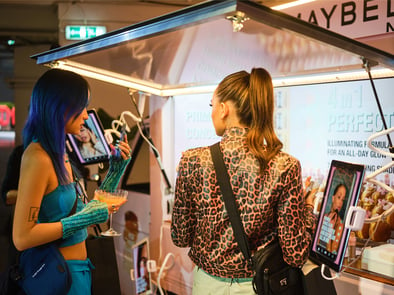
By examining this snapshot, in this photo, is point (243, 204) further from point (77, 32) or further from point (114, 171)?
point (77, 32)

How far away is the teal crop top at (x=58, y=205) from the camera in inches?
66.7

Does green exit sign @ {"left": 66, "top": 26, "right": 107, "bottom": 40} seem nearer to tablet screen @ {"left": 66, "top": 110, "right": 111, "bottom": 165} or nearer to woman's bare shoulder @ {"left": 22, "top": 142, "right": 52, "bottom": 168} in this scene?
tablet screen @ {"left": 66, "top": 110, "right": 111, "bottom": 165}

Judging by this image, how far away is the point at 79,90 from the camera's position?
A: 1.76m

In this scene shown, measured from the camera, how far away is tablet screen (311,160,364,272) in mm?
1675

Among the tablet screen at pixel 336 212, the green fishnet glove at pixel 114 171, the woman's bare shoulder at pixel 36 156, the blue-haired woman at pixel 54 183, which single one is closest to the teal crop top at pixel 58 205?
the blue-haired woman at pixel 54 183

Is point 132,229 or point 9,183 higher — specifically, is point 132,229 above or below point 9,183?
below

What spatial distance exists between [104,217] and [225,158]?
542mm

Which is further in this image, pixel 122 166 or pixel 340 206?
pixel 122 166

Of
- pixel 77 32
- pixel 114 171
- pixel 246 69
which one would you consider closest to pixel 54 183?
pixel 114 171

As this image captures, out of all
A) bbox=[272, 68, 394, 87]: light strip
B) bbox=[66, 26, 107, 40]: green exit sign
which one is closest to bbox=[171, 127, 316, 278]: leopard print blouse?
bbox=[272, 68, 394, 87]: light strip

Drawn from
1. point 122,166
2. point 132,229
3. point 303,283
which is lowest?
point 132,229

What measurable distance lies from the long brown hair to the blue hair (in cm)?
58

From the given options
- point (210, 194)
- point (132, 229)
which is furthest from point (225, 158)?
point (132, 229)

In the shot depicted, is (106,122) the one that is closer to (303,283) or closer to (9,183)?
(9,183)
